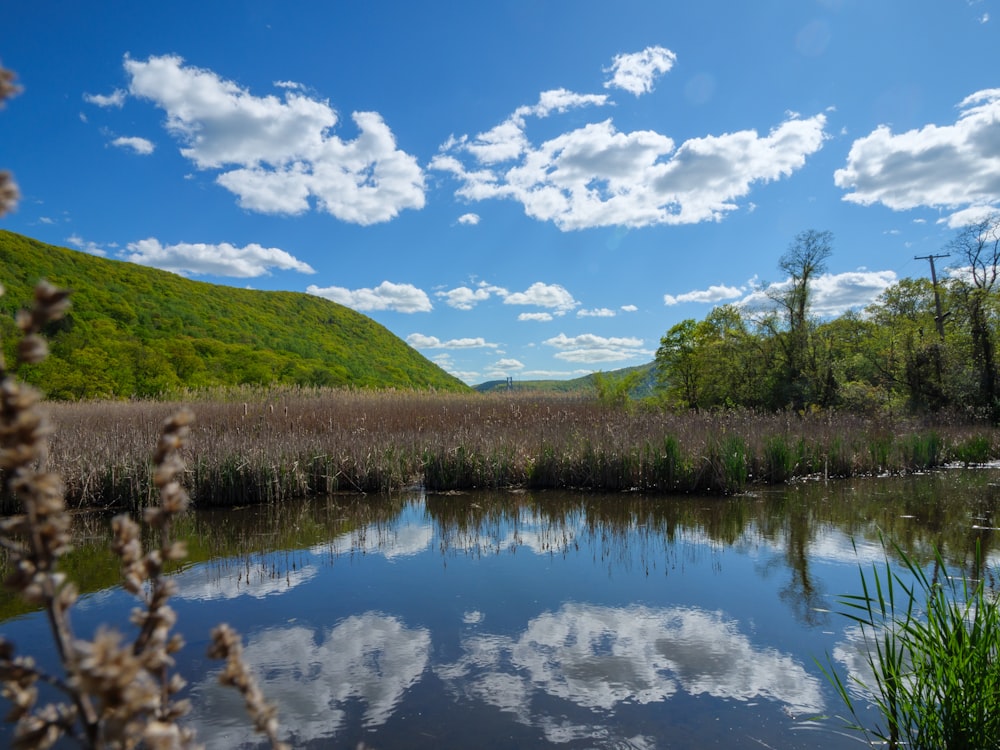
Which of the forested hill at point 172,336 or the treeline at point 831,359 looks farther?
the forested hill at point 172,336

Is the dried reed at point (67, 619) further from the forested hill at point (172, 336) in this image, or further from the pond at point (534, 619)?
the forested hill at point (172, 336)

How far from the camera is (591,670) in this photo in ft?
12.9

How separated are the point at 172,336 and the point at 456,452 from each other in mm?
42863

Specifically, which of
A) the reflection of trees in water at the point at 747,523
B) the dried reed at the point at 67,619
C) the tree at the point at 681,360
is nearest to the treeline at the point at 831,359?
the tree at the point at 681,360

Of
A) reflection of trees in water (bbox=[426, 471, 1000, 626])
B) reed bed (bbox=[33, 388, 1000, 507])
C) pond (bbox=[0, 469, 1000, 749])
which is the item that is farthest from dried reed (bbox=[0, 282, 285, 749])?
reed bed (bbox=[33, 388, 1000, 507])

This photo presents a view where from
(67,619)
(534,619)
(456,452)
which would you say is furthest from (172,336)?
(67,619)

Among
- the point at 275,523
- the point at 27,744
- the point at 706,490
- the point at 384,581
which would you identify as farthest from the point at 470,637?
the point at 706,490

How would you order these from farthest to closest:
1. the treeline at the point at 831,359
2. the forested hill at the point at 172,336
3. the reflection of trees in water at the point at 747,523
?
the forested hill at the point at 172,336 < the treeline at the point at 831,359 < the reflection of trees in water at the point at 747,523

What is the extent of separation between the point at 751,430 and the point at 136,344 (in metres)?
38.9

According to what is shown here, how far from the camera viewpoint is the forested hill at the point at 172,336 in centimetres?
3388

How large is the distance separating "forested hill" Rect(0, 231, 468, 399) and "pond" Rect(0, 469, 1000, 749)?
15.3m

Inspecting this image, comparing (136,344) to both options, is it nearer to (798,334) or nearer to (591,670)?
(798,334)

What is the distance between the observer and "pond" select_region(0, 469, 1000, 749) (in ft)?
11.1

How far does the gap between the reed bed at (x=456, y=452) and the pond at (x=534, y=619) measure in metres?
1.36
